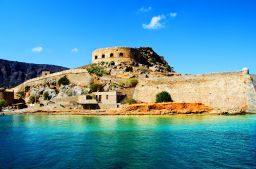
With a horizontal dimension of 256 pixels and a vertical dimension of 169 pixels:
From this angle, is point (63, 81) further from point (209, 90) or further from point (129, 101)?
point (209, 90)

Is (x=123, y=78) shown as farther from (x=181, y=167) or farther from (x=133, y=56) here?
(x=181, y=167)

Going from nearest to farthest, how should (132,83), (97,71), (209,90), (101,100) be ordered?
(209,90)
(101,100)
(132,83)
(97,71)

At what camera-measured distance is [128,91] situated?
42.3m

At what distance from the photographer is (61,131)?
2250cm

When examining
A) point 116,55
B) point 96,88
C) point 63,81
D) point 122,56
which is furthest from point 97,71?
point 122,56

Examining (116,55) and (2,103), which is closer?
(2,103)

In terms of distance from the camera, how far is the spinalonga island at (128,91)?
1389 inches

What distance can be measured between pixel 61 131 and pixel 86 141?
5.07 metres

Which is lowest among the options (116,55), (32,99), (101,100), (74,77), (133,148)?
(133,148)

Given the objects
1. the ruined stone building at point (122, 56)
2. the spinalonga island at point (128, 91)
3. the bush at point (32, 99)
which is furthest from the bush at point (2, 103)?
the ruined stone building at point (122, 56)

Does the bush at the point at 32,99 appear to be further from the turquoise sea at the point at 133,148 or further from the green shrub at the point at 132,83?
the turquoise sea at the point at 133,148

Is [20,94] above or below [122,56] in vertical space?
below

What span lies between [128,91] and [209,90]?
10710mm

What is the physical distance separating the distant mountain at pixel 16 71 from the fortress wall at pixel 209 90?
81161mm
